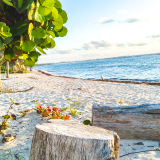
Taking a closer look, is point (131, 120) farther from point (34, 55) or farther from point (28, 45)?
point (28, 45)

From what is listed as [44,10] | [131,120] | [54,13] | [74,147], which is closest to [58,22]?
[54,13]

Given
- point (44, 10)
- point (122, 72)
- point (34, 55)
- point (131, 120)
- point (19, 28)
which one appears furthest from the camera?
point (122, 72)

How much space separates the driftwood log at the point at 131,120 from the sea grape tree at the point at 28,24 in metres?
2.23

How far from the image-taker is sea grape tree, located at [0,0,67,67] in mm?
1116

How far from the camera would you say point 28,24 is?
1.21 meters

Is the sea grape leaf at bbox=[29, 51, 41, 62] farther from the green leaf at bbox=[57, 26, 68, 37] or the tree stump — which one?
the tree stump

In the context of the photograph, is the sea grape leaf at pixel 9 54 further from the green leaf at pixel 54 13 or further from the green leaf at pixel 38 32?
the green leaf at pixel 54 13

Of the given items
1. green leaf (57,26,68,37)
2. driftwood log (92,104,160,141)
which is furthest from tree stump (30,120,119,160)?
driftwood log (92,104,160,141)

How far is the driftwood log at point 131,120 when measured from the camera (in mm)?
3145

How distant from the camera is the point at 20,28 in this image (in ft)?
4.02

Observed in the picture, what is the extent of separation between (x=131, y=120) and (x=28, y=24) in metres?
2.92

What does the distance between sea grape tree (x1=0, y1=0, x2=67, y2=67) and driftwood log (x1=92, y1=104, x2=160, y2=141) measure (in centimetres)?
223

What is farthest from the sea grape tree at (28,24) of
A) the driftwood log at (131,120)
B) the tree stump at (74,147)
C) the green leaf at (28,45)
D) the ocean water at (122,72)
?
the ocean water at (122,72)

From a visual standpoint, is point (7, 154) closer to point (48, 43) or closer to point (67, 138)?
point (67, 138)
